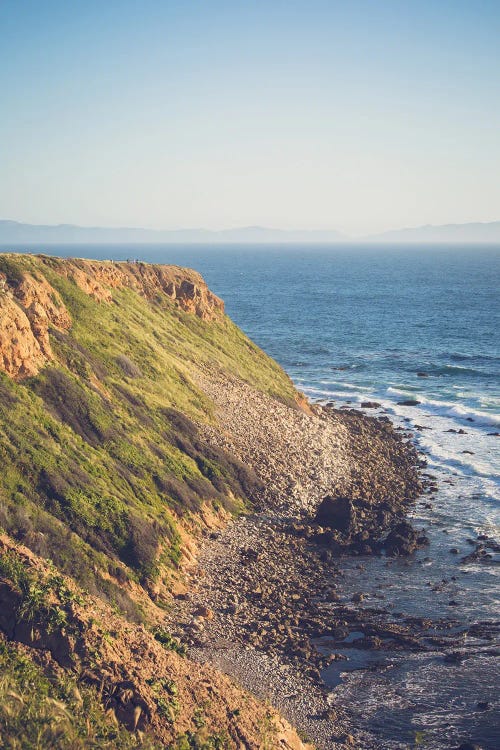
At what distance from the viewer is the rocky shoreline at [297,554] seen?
27.6m

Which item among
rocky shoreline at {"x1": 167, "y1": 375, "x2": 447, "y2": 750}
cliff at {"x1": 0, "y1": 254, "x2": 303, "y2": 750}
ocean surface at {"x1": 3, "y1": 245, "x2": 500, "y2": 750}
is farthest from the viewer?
rocky shoreline at {"x1": 167, "y1": 375, "x2": 447, "y2": 750}

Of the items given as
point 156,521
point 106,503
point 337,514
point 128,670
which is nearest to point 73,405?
point 106,503

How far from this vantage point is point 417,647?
3025cm

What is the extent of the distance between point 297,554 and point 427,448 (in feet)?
86.6

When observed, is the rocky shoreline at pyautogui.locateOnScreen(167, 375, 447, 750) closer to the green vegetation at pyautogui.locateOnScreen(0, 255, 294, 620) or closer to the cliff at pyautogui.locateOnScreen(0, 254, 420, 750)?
the cliff at pyautogui.locateOnScreen(0, 254, 420, 750)

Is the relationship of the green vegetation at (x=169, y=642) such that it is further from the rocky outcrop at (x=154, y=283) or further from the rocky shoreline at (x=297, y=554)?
the rocky outcrop at (x=154, y=283)

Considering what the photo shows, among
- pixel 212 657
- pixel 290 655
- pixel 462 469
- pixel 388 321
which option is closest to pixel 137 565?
pixel 212 657

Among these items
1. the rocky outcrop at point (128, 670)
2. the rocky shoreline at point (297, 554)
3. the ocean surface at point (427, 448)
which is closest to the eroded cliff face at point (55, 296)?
the rocky shoreline at point (297, 554)

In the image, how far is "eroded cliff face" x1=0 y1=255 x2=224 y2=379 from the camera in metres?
37.4

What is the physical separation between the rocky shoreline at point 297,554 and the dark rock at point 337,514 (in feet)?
0.22

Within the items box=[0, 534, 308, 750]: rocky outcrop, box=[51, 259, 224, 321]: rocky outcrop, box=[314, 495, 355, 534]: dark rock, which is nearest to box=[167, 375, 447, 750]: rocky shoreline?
box=[314, 495, 355, 534]: dark rock

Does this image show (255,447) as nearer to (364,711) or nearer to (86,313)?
(86,313)

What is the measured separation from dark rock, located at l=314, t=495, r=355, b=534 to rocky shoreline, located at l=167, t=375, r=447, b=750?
Answer: 0.22 ft

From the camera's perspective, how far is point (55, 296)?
48156mm
